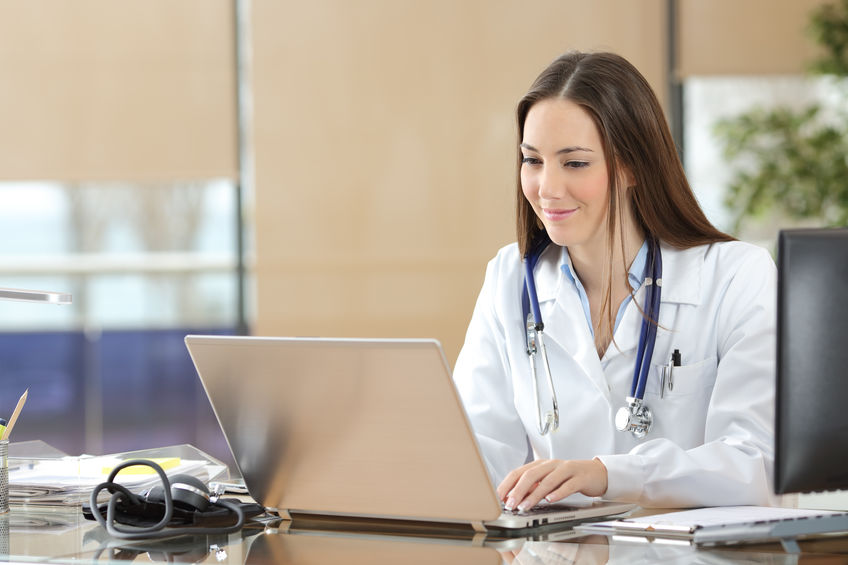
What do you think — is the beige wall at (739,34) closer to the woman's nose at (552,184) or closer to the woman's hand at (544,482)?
the woman's nose at (552,184)

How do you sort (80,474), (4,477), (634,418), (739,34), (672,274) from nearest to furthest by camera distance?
1. (4,477)
2. (80,474)
3. (634,418)
4. (672,274)
5. (739,34)

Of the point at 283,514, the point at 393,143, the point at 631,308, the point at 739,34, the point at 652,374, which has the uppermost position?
the point at 739,34

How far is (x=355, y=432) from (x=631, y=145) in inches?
36.3

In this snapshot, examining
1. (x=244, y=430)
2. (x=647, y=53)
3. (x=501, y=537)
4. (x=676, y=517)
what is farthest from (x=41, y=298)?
(x=647, y=53)

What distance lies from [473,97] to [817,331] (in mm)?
3373

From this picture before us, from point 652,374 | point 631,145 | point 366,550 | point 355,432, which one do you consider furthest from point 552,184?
point 366,550

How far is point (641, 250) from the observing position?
211cm

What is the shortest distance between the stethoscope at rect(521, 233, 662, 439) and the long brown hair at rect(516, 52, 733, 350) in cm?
8

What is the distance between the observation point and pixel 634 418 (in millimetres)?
1903

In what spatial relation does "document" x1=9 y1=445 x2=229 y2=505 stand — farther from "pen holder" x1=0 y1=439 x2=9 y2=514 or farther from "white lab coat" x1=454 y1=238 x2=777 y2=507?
"white lab coat" x1=454 y1=238 x2=777 y2=507

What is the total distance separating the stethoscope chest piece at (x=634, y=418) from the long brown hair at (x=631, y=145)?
0.63ft

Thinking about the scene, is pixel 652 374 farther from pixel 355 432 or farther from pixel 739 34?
pixel 739 34

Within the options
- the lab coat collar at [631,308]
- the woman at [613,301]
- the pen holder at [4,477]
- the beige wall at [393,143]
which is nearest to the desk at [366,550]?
the pen holder at [4,477]

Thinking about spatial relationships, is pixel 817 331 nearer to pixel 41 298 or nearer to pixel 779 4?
pixel 41 298
